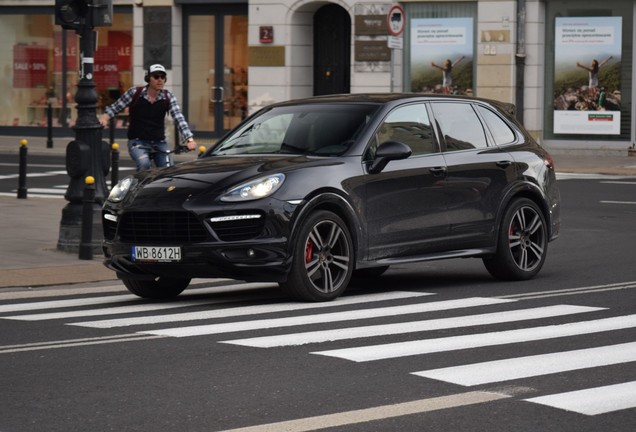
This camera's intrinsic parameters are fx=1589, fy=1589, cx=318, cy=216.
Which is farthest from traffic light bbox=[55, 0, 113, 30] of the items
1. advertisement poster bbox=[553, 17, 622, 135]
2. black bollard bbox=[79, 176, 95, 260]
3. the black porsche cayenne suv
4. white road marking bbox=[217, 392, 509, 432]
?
advertisement poster bbox=[553, 17, 622, 135]

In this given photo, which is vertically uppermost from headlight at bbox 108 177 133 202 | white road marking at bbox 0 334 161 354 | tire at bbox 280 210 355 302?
headlight at bbox 108 177 133 202

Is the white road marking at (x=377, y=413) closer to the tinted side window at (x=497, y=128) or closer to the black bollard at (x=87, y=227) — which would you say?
the tinted side window at (x=497, y=128)

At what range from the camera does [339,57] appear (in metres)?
39.2

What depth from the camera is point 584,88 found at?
35.2 metres

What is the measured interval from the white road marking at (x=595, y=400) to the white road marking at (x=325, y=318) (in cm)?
292

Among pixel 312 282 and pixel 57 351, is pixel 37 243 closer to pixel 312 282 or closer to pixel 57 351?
pixel 312 282

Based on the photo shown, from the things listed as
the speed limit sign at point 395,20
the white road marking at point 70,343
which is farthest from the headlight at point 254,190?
the speed limit sign at point 395,20

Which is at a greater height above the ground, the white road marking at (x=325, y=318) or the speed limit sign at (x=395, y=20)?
the speed limit sign at (x=395, y=20)

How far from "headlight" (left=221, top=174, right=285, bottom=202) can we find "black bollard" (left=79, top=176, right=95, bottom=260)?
14.1 ft

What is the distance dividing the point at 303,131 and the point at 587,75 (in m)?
23.6

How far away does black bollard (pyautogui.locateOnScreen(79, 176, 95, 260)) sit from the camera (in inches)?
605

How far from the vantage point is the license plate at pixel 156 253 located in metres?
11.4

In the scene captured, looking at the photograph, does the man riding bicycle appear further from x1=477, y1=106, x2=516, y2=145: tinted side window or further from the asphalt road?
x1=477, y1=106, x2=516, y2=145: tinted side window

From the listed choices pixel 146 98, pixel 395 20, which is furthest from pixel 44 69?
pixel 146 98
